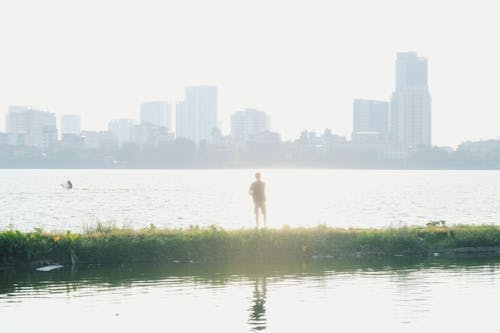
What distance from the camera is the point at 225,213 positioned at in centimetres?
6650

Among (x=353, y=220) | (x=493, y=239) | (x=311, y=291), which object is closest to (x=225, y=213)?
(x=353, y=220)

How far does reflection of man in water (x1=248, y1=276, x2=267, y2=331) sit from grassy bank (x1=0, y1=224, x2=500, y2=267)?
4.85 metres

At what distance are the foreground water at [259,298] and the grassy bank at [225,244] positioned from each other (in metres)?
1.04

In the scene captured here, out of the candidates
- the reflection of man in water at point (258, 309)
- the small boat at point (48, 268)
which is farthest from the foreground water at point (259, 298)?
the small boat at point (48, 268)

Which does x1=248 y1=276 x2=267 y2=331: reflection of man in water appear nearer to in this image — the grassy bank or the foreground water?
the foreground water

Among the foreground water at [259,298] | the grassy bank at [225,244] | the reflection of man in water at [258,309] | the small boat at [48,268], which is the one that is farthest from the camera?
the grassy bank at [225,244]

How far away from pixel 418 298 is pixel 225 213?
4658cm

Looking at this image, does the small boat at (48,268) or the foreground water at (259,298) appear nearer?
the foreground water at (259,298)

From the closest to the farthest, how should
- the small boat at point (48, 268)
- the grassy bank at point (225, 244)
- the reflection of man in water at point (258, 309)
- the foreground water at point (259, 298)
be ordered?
the reflection of man in water at point (258, 309), the foreground water at point (259, 298), the small boat at point (48, 268), the grassy bank at point (225, 244)

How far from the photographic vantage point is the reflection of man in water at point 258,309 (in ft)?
57.2

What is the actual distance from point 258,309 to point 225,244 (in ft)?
29.2

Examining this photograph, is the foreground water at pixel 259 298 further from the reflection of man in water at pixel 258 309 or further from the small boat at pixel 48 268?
the small boat at pixel 48 268

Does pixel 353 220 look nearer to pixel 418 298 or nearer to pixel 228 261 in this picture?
pixel 228 261

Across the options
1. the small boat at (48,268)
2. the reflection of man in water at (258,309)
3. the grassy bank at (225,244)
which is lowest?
the reflection of man in water at (258,309)
